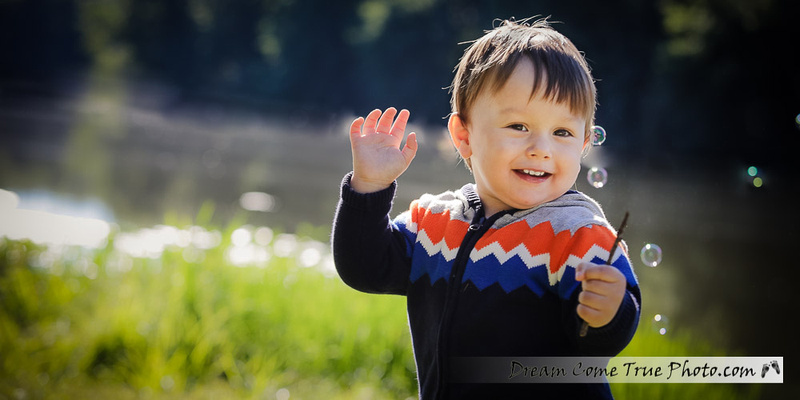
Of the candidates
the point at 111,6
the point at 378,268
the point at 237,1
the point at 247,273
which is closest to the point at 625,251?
the point at 378,268

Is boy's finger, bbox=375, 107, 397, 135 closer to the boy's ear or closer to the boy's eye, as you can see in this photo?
the boy's ear

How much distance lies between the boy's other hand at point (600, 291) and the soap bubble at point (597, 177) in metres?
0.79

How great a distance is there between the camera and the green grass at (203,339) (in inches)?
143

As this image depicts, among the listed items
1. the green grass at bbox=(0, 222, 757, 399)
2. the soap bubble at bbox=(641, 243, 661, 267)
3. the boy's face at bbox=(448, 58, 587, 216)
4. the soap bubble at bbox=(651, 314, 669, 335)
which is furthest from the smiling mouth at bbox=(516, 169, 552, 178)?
the green grass at bbox=(0, 222, 757, 399)

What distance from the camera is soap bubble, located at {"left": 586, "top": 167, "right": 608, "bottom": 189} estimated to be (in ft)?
7.37

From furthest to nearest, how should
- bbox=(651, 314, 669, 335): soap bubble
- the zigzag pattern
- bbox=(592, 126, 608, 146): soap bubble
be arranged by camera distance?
bbox=(651, 314, 669, 335): soap bubble, bbox=(592, 126, 608, 146): soap bubble, the zigzag pattern

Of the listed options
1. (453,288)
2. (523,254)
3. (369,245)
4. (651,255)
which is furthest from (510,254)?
(651,255)

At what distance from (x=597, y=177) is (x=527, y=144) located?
632 millimetres

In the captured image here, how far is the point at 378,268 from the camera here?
1.88 m

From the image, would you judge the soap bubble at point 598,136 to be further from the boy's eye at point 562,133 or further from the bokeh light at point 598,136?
the boy's eye at point 562,133

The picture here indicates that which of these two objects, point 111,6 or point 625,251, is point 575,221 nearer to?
point 625,251

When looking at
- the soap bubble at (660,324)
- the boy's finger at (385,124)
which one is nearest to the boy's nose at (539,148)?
the boy's finger at (385,124)

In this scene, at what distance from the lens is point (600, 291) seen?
4.83ft

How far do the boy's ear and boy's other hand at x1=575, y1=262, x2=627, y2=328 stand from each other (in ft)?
1.76
